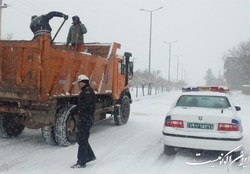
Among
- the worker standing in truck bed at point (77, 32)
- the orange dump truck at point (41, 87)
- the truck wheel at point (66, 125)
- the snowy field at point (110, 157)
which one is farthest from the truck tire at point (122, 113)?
the truck wheel at point (66, 125)

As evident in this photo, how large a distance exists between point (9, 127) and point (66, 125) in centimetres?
190

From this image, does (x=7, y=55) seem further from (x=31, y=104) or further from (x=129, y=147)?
(x=129, y=147)

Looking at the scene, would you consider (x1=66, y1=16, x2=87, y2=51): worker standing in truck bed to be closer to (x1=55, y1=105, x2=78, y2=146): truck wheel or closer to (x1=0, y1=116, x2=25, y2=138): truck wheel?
(x1=55, y1=105, x2=78, y2=146): truck wheel

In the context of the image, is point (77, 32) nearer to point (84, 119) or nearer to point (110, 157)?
point (110, 157)

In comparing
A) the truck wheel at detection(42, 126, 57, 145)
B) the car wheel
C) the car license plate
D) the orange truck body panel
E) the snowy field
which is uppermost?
the orange truck body panel

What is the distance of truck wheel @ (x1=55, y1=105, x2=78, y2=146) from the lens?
8852 mm

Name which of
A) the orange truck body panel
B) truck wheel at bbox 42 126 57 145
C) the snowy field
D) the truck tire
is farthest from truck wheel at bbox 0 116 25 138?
the truck tire

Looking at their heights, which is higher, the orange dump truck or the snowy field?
the orange dump truck

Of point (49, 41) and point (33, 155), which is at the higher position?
point (49, 41)

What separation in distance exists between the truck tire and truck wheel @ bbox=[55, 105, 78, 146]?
390 cm

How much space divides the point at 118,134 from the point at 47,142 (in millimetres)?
2707

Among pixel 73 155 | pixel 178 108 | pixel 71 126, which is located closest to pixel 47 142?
pixel 71 126

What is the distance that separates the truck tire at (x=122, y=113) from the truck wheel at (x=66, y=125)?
12.8 feet

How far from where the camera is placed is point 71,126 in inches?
368
